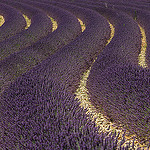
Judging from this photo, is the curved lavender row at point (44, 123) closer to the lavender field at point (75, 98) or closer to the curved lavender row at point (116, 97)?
the lavender field at point (75, 98)

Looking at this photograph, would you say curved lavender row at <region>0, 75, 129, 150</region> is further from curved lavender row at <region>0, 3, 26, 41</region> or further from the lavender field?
curved lavender row at <region>0, 3, 26, 41</region>

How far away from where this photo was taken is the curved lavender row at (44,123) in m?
2.29

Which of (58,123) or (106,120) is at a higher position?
(58,123)

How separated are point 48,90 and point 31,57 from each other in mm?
2816

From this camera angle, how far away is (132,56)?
625cm

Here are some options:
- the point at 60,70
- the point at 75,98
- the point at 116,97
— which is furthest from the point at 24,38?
the point at 116,97

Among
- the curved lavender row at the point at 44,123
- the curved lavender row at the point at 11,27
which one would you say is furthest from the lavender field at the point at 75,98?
the curved lavender row at the point at 11,27

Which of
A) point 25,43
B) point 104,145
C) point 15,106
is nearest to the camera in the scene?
point 104,145

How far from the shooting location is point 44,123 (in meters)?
2.59

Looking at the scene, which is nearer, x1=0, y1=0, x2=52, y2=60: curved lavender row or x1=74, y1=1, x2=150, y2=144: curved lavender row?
x1=74, y1=1, x2=150, y2=144: curved lavender row

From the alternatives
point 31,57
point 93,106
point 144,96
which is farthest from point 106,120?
point 31,57

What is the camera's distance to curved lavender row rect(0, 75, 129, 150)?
229 centimetres

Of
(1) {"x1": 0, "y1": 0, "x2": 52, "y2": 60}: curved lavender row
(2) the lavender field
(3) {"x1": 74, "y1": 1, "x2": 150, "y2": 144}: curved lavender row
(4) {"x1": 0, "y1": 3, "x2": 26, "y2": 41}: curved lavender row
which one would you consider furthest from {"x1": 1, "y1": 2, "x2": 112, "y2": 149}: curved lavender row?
(4) {"x1": 0, "y1": 3, "x2": 26, "y2": 41}: curved lavender row

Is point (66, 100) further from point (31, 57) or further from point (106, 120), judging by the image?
point (31, 57)
